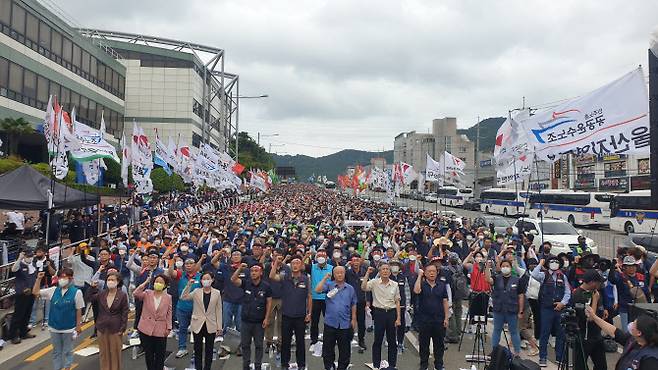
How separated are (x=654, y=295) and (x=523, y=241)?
499cm

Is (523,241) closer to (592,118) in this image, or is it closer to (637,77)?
(592,118)

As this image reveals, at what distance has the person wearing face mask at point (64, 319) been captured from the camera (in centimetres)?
689

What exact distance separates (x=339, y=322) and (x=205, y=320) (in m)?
1.89

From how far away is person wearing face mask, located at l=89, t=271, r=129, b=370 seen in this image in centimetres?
664

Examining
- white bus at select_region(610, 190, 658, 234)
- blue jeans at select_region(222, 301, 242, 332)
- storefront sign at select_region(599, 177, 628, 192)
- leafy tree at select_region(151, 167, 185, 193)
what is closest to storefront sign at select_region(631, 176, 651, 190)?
storefront sign at select_region(599, 177, 628, 192)

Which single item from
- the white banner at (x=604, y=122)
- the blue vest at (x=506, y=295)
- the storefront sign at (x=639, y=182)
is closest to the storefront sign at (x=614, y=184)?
the storefront sign at (x=639, y=182)

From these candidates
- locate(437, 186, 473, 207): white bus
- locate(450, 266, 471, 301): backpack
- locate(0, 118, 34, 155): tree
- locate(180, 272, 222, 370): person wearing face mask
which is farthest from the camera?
locate(437, 186, 473, 207): white bus

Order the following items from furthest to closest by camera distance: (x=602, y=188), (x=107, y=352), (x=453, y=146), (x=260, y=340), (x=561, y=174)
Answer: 1. (x=453, y=146)
2. (x=561, y=174)
3. (x=602, y=188)
4. (x=260, y=340)
5. (x=107, y=352)

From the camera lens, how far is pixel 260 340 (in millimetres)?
7207

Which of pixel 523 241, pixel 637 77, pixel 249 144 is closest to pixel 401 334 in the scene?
pixel 637 77

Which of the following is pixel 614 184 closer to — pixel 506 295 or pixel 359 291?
pixel 506 295

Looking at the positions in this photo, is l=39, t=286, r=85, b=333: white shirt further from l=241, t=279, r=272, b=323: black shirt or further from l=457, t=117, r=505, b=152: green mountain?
l=457, t=117, r=505, b=152: green mountain

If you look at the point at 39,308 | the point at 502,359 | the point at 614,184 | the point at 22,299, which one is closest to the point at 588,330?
the point at 502,359

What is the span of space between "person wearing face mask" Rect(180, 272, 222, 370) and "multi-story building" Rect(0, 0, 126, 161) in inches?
1091
